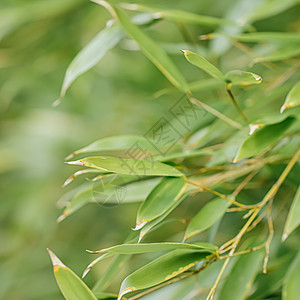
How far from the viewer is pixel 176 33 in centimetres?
94

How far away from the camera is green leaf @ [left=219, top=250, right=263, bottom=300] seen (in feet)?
1.11

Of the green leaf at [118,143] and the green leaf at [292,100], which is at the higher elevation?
the green leaf at [118,143]

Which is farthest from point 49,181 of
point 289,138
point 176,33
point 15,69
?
point 289,138

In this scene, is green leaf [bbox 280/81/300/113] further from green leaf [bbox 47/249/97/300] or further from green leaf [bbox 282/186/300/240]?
green leaf [bbox 47/249/97/300]

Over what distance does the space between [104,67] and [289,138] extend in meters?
0.53

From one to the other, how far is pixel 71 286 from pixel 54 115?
75cm

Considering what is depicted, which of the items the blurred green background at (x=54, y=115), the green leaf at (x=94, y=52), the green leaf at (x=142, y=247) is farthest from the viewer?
the blurred green background at (x=54, y=115)

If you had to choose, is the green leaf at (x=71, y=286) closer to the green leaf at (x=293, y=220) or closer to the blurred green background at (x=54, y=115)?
the green leaf at (x=293, y=220)

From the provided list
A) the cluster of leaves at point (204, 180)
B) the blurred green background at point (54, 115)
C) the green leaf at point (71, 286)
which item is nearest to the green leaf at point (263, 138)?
the cluster of leaves at point (204, 180)

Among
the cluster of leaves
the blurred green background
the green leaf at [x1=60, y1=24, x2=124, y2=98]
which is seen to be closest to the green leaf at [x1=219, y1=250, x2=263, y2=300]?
the cluster of leaves

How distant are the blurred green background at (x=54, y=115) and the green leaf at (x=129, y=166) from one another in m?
0.41

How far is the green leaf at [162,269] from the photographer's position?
0.29 m

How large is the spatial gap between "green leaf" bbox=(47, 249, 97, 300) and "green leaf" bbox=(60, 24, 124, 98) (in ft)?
0.65

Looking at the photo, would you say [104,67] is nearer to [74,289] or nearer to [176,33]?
[176,33]
